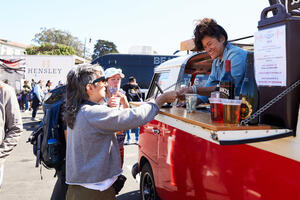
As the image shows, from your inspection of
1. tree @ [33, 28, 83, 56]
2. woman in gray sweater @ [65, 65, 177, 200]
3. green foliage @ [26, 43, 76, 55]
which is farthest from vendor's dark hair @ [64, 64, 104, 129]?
tree @ [33, 28, 83, 56]

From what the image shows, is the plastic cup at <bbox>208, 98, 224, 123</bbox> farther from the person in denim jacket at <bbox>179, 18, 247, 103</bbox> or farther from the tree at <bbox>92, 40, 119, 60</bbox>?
the tree at <bbox>92, 40, 119, 60</bbox>

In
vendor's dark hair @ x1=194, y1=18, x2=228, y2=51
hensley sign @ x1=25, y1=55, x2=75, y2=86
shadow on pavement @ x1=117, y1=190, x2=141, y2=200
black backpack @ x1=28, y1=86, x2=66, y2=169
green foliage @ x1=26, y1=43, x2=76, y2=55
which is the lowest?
shadow on pavement @ x1=117, y1=190, x2=141, y2=200

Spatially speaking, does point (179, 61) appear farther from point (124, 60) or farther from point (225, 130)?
point (124, 60)

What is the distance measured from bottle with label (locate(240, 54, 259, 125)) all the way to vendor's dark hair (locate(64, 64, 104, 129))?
106 centimetres

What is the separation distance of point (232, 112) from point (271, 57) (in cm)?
33

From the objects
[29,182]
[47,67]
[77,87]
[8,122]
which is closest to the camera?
[77,87]

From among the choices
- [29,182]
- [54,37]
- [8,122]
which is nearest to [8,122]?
[8,122]

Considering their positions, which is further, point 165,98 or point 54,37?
point 54,37

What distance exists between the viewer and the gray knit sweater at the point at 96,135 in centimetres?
171

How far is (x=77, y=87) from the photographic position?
187 cm

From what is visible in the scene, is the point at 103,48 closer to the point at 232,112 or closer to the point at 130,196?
the point at 130,196

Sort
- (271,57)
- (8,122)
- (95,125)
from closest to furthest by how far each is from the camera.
A: (271,57)
(95,125)
(8,122)

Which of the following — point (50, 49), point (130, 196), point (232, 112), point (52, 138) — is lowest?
point (130, 196)

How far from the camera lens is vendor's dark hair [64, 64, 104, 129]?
5.95 feet
